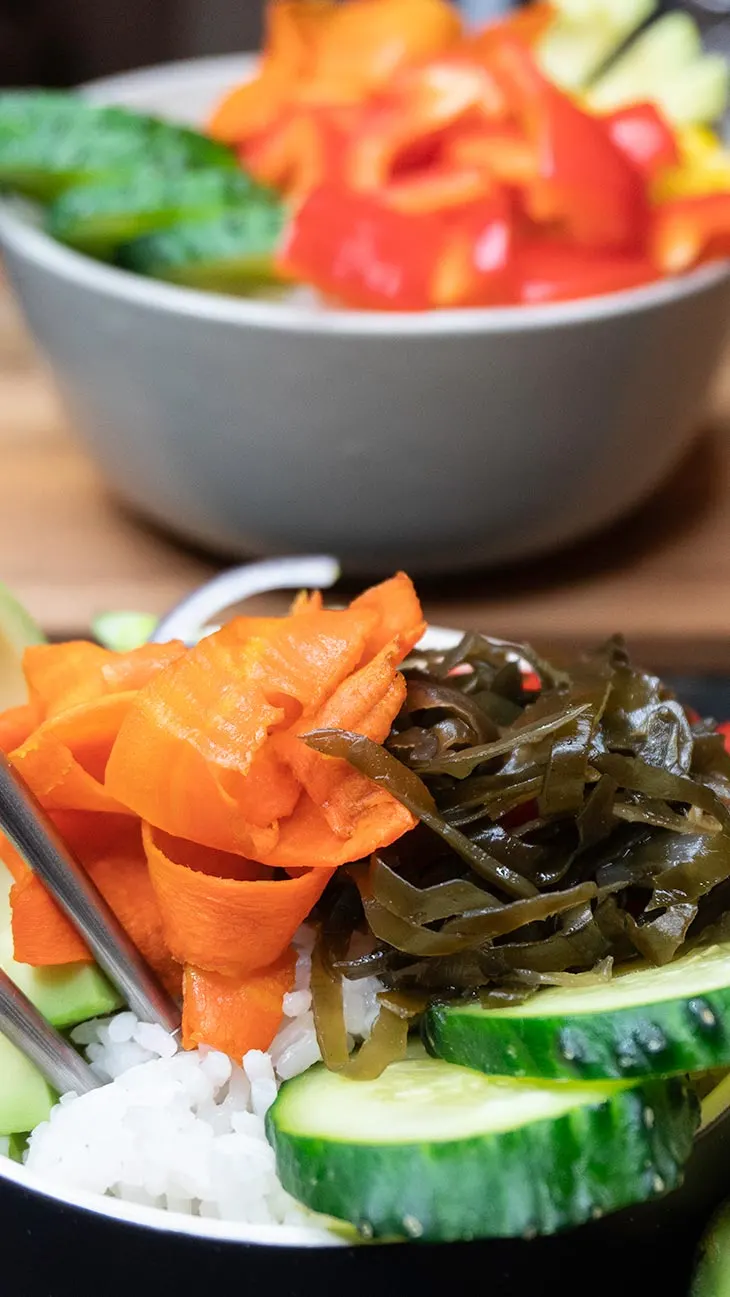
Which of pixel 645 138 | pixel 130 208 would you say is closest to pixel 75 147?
pixel 130 208

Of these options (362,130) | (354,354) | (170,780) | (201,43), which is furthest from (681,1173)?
(201,43)

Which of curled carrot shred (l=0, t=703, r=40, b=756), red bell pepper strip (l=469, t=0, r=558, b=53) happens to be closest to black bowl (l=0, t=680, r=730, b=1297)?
curled carrot shred (l=0, t=703, r=40, b=756)

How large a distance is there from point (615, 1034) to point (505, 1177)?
0.23ft

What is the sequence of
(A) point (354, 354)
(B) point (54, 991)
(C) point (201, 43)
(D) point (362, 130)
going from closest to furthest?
(B) point (54, 991) → (A) point (354, 354) → (D) point (362, 130) → (C) point (201, 43)

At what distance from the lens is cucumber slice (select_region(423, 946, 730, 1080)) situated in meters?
0.52

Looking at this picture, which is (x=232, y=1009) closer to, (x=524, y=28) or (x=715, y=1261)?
(x=715, y=1261)

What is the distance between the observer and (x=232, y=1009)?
24.9 inches

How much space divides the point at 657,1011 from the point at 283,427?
83 centimetres

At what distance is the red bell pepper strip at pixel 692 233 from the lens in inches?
50.0

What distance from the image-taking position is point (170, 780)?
607 mm

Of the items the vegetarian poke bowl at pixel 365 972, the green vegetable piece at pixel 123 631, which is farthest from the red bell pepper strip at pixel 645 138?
the vegetarian poke bowl at pixel 365 972

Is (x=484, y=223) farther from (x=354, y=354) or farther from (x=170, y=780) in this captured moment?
(x=170, y=780)

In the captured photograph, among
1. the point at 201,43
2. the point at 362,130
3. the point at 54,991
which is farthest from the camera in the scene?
the point at 201,43

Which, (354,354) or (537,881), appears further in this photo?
(354,354)
